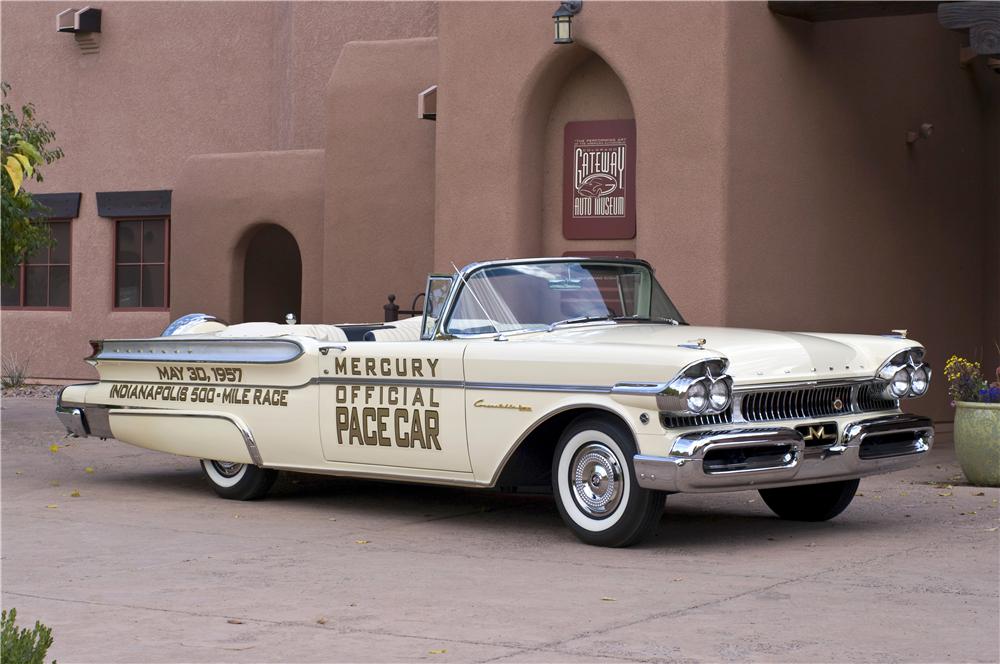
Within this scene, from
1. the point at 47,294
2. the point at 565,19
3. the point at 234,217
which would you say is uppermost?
the point at 565,19

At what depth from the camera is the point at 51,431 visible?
1365 centimetres

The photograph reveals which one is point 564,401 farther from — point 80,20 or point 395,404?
point 80,20

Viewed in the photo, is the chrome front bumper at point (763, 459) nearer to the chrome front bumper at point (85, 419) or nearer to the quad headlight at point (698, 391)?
the quad headlight at point (698, 391)

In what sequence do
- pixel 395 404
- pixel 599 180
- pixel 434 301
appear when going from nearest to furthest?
pixel 395 404
pixel 434 301
pixel 599 180

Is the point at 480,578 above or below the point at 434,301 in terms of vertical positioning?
below

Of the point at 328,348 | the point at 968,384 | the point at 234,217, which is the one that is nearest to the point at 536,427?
the point at 328,348

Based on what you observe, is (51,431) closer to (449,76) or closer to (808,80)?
(449,76)

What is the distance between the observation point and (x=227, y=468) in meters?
9.11

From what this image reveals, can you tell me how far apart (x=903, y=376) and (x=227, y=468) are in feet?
13.6

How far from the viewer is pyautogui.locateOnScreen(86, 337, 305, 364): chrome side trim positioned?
8.43 metres

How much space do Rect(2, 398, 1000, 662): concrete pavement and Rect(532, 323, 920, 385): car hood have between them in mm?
850

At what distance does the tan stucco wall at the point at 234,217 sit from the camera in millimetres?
16500

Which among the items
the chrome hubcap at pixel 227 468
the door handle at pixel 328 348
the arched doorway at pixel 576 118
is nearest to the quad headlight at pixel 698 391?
the door handle at pixel 328 348

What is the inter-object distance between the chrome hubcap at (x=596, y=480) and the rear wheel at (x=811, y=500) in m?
1.21
